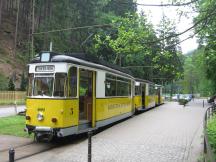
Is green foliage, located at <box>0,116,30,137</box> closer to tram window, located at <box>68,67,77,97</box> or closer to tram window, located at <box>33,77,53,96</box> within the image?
tram window, located at <box>33,77,53,96</box>

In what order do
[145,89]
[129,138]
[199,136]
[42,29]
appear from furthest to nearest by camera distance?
[42,29], [145,89], [199,136], [129,138]

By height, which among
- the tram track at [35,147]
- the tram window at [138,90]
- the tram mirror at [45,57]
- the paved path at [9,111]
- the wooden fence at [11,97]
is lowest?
the tram track at [35,147]

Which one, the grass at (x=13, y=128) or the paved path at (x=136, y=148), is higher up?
the grass at (x=13, y=128)

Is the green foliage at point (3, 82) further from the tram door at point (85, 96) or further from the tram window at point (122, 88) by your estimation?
the tram door at point (85, 96)

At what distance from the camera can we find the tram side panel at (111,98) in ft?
58.7

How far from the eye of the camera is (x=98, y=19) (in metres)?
63.0

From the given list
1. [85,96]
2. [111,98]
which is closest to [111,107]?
[111,98]

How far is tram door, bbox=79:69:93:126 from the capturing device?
1594 cm

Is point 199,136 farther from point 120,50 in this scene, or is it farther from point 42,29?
point 42,29

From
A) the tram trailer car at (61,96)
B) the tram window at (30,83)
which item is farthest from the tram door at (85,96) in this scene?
the tram window at (30,83)

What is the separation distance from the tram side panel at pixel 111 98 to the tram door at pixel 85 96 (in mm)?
626

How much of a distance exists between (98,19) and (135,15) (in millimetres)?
51252

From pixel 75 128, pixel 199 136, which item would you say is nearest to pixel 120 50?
pixel 75 128

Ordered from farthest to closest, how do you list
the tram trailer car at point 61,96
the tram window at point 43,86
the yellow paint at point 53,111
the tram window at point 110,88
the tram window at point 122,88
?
1. the tram window at point 122,88
2. the tram window at point 110,88
3. the tram window at point 43,86
4. the tram trailer car at point 61,96
5. the yellow paint at point 53,111
